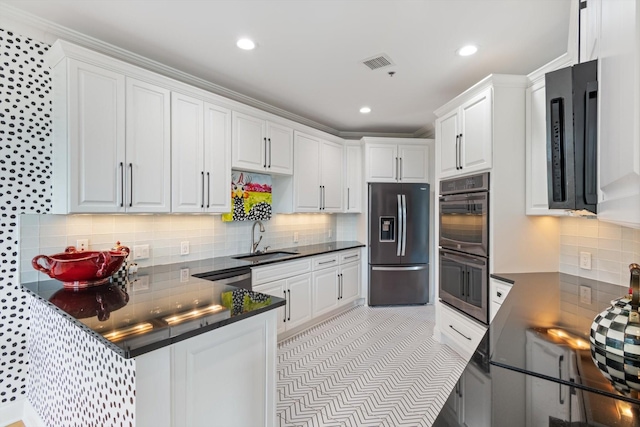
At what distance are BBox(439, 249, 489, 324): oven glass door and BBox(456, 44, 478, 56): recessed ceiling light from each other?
171 cm

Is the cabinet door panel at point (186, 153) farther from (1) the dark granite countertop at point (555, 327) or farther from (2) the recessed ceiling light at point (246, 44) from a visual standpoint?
(1) the dark granite countertop at point (555, 327)

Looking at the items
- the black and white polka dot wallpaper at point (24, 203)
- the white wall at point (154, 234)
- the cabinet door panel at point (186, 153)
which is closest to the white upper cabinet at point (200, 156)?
the cabinet door panel at point (186, 153)

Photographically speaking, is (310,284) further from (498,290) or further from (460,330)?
(498,290)

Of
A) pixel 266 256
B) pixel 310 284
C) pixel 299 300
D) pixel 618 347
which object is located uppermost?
pixel 618 347

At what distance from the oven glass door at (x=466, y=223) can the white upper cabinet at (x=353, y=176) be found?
1.61m

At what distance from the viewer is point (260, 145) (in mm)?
3336

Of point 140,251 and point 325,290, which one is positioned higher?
point 140,251

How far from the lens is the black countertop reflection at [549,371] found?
750 mm

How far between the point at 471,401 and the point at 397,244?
12.3 feet

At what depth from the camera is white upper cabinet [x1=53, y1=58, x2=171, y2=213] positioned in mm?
2031

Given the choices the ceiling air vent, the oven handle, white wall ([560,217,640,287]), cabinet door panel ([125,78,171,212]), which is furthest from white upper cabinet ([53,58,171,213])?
white wall ([560,217,640,287])

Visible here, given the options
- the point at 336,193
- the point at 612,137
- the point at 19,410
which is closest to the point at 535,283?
the point at 612,137

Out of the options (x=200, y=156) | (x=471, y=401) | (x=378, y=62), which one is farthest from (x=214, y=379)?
(x=378, y=62)

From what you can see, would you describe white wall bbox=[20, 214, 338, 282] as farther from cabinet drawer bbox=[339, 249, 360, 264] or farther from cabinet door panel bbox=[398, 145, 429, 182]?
cabinet door panel bbox=[398, 145, 429, 182]
